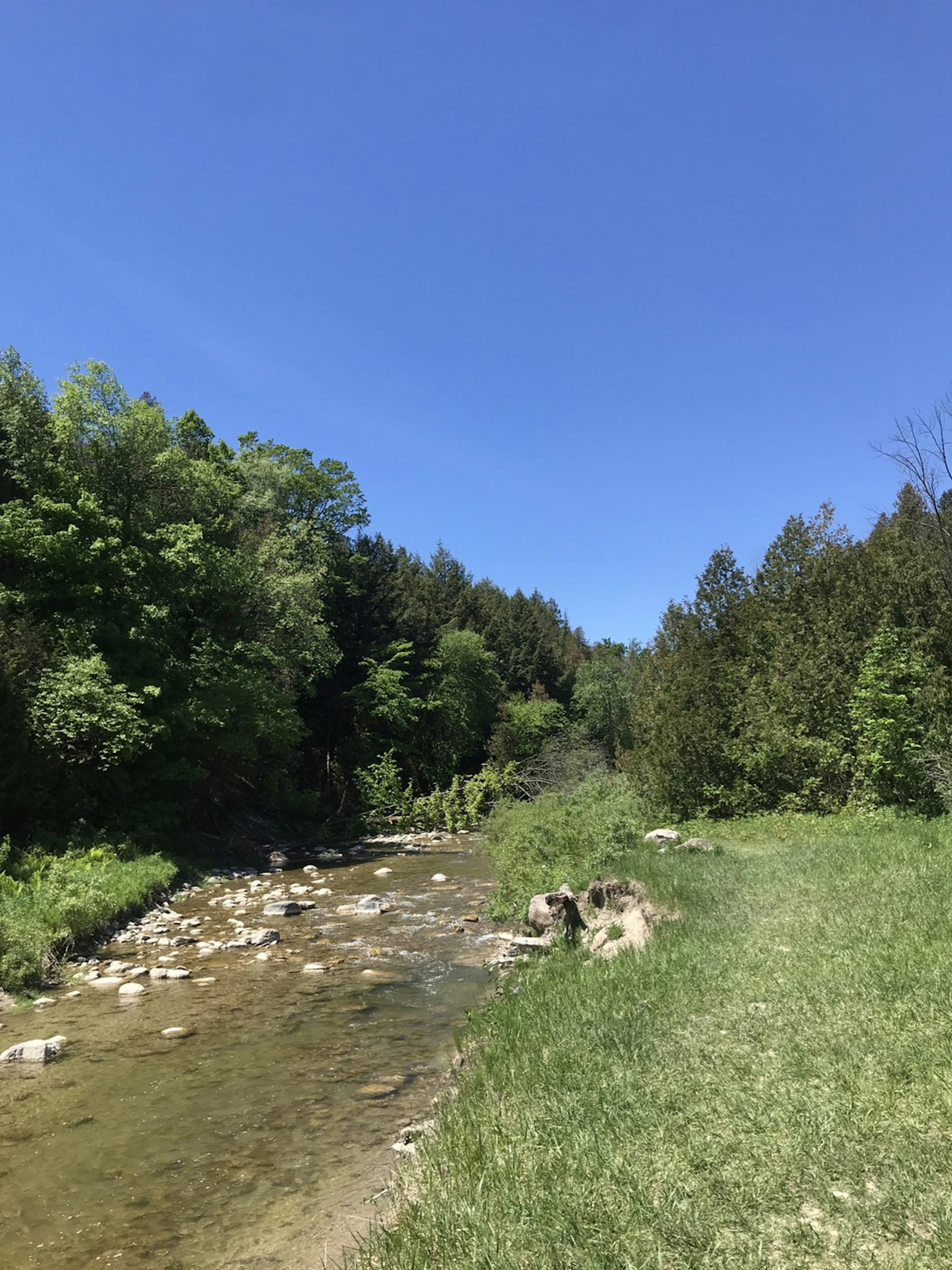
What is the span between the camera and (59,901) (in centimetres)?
1262

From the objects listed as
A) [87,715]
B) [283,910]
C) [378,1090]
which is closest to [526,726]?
[87,715]

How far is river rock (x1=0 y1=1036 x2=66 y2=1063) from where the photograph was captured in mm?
7762

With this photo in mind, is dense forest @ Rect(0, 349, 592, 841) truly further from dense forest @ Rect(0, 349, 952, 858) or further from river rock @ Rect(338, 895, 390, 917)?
river rock @ Rect(338, 895, 390, 917)

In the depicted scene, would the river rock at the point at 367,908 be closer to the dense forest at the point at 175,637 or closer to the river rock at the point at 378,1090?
the dense forest at the point at 175,637

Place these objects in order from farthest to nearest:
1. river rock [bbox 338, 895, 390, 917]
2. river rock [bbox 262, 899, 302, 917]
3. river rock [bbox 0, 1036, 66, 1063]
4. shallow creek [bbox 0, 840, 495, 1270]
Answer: river rock [bbox 338, 895, 390, 917] → river rock [bbox 262, 899, 302, 917] → river rock [bbox 0, 1036, 66, 1063] → shallow creek [bbox 0, 840, 495, 1270]

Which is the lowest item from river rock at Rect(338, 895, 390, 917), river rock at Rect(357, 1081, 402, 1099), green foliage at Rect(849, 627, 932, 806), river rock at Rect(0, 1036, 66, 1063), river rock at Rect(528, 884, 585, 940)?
river rock at Rect(338, 895, 390, 917)

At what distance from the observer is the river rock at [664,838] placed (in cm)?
1518

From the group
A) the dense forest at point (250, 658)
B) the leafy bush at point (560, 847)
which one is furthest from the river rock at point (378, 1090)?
the dense forest at point (250, 658)

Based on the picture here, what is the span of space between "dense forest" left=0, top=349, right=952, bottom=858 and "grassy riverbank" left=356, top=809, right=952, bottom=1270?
11.0 meters

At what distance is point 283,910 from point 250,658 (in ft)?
40.5

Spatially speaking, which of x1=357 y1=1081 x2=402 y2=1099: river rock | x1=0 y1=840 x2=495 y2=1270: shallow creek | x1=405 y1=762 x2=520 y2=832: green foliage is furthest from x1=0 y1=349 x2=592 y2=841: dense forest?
x1=357 y1=1081 x2=402 y2=1099: river rock

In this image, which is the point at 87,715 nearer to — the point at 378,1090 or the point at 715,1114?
the point at 378,1090

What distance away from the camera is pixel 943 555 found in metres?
19.9

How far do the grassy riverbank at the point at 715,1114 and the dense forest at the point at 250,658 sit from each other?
1096cm
